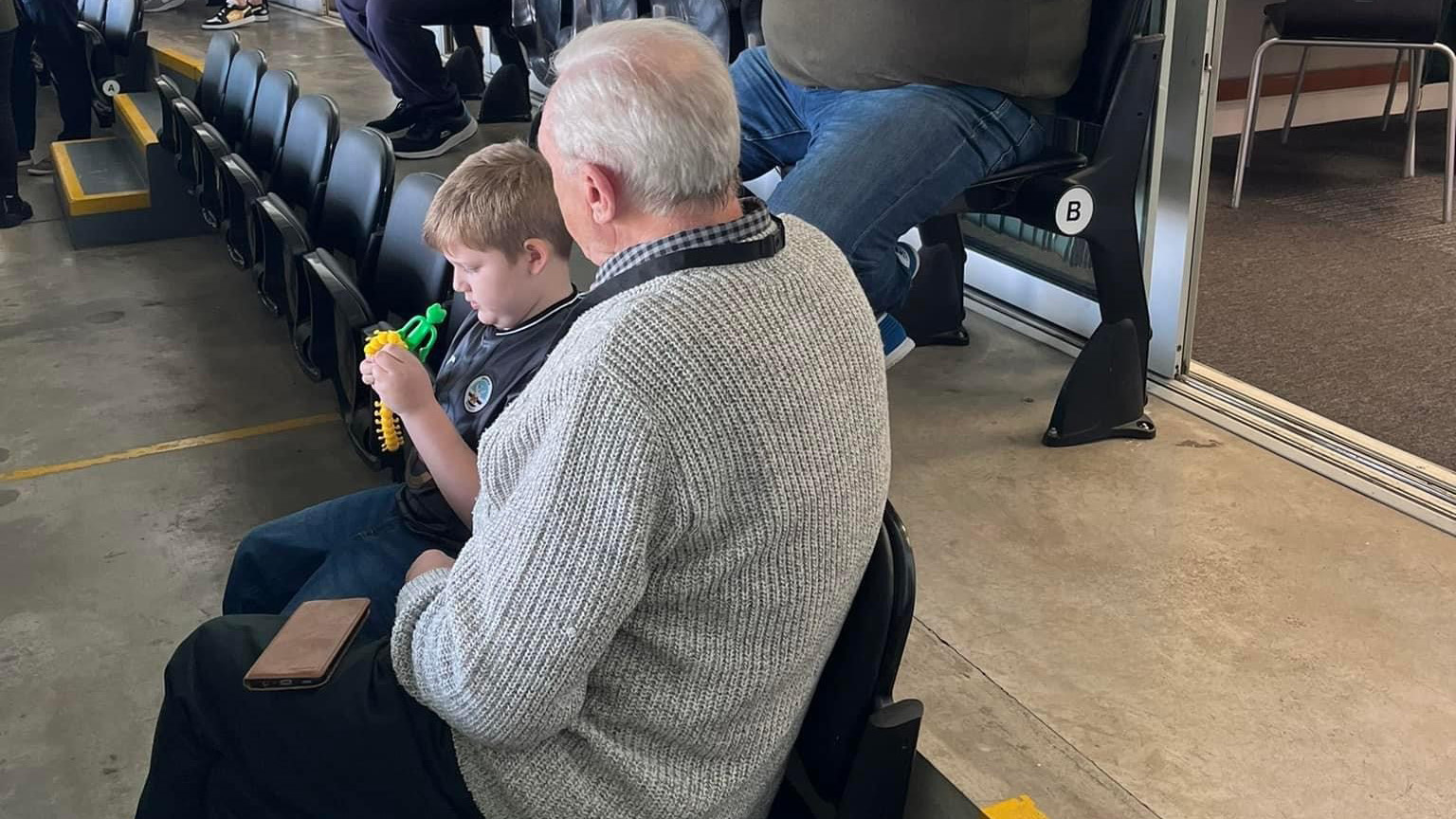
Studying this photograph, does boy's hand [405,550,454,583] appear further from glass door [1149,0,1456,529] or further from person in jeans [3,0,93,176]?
person in jeans [3,0,93,176]

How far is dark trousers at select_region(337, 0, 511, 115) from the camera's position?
15.3 ft

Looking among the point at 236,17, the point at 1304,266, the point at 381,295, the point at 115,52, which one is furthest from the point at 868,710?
the point at 236,17

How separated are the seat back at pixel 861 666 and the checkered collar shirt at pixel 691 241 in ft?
0.99

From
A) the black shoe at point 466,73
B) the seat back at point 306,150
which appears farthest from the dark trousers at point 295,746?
the black shoe at point 466,73

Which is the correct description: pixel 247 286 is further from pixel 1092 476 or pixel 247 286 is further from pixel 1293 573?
pixel 1293 573

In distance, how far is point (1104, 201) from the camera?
8.05 feet

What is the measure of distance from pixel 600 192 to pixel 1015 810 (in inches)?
35.0

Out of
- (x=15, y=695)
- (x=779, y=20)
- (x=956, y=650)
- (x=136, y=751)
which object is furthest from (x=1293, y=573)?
(x=15, y=695)

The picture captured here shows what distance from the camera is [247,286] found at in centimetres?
427

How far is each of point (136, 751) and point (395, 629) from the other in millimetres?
921

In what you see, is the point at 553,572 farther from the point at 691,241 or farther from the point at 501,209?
the point at 501,209

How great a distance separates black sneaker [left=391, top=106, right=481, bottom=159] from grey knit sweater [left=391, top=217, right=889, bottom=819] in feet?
12.0

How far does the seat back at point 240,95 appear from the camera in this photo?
174 inches

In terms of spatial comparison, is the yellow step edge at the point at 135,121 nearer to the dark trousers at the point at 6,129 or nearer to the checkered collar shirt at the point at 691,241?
the dark trousers at the point at 6,129
